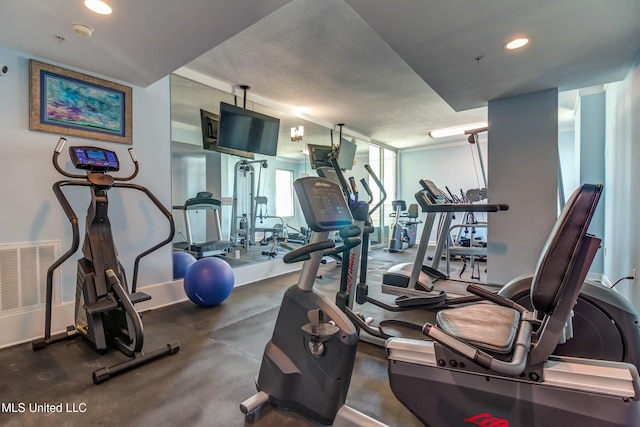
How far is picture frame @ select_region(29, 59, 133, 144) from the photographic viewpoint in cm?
258

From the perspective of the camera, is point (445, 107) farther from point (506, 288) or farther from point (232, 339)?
point (232, 339)

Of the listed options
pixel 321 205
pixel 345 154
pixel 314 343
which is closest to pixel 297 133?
pixel 345 154

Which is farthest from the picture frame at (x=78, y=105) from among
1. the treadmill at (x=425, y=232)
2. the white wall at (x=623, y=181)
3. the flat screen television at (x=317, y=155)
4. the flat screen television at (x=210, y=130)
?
the white wall at (x=623, y=181)

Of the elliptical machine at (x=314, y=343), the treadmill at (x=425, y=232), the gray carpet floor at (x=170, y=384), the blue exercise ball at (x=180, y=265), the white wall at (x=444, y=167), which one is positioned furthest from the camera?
the white wall at (x=444, y=167)

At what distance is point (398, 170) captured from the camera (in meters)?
9.40

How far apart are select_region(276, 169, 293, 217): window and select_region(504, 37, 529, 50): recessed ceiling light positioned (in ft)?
15.1

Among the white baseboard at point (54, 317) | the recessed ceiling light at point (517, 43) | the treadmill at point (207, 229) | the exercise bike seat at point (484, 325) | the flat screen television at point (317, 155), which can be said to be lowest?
the white baseboard at point (54, 317)

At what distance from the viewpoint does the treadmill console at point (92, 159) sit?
2.37 metres

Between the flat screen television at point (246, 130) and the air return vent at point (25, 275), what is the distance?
227cm

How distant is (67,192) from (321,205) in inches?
106

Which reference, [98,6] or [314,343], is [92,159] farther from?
[314,343]

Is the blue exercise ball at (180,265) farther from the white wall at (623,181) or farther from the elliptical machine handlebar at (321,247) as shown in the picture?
the white wall at (623,181)

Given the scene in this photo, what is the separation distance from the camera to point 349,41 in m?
3.05

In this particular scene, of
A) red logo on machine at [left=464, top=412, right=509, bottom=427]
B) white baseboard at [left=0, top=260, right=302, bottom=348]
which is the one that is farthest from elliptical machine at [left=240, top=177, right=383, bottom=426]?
white baseboard at [left=0, top=260, right=302, bottom=348]
